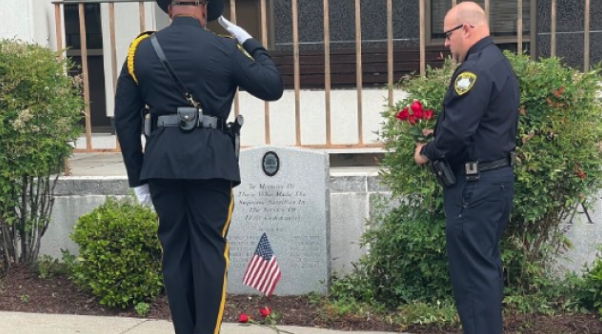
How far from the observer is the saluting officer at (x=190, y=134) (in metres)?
4.44

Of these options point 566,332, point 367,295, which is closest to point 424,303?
point 367,295

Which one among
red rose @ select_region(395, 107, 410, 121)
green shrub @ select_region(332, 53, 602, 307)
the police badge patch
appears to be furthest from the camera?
green shrub @ select_region(332, 53, 602, 307)

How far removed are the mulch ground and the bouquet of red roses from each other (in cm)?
112

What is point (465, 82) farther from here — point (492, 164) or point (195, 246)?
point (195, 246)

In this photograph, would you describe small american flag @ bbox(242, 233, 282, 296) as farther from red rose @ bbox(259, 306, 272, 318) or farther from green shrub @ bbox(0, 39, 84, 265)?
green shrub @ bbox(0, 39, 84, 265)

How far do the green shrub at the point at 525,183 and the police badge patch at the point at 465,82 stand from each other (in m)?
0.93

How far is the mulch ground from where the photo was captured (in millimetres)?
5453

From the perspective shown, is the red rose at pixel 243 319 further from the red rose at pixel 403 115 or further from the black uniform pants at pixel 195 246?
the red rose at pixel 403 115

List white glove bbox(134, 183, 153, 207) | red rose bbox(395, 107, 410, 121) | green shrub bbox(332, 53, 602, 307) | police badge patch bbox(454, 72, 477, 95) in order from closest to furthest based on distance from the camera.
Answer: police badge patch bbox(454, 72, 477, 95) < white glove bbox(134, 183, 153, 207) < red rose bbox(395, 107, 410, 121) < green shrub bbox(332, 53, 602, 307)

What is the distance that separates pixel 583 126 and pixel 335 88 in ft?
10.2

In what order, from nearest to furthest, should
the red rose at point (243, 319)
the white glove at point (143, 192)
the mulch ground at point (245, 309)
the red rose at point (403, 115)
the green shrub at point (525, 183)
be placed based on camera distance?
1. the white glove at point (143, 192)
2. the red rose at point (403, 115)
3. the green shrub at point (525, 183)
4. the mulch ground at point (245, 309)
5. the red rose at point (243, 319)

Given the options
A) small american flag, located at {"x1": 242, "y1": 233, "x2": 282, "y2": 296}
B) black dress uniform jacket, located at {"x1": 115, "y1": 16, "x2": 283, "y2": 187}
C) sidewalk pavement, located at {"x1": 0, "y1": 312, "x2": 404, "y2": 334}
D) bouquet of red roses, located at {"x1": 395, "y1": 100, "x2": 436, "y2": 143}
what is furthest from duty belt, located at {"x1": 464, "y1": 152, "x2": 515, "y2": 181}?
small american flag, located at {"x1": 242, "y1": 233, "x2": 282, "y2": 296}

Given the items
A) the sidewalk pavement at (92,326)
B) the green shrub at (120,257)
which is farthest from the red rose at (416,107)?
the green shrub at (120,257)

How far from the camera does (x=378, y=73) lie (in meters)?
8.21
